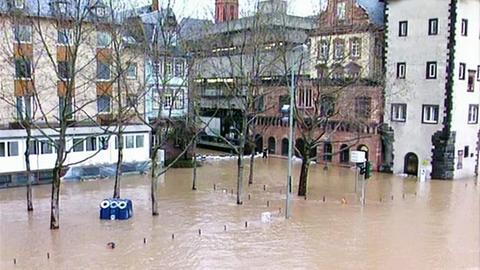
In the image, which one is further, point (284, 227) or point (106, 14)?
point (106, 14)

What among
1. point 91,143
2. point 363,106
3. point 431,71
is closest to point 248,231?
point 91,143

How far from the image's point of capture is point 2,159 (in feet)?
112

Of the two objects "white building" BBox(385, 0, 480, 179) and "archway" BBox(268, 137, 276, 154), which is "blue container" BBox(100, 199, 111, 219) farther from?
"archway" BBox(268, 137, 276, 154)

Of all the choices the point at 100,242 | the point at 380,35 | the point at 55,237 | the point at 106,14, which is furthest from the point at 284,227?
the point at 380,35

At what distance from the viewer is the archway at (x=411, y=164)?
135 feet

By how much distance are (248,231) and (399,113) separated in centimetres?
2265

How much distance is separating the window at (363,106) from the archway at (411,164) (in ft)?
14.6

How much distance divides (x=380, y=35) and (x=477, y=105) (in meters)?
8.95

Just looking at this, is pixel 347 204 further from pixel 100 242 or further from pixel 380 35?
pixel 380 35

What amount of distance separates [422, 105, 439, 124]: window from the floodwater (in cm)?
637

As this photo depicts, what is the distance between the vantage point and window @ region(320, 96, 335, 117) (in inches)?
1248

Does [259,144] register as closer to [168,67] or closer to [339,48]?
[168,67]

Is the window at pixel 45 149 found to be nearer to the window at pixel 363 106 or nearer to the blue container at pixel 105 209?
the blue container at pixel 105 209

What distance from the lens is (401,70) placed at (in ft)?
135
